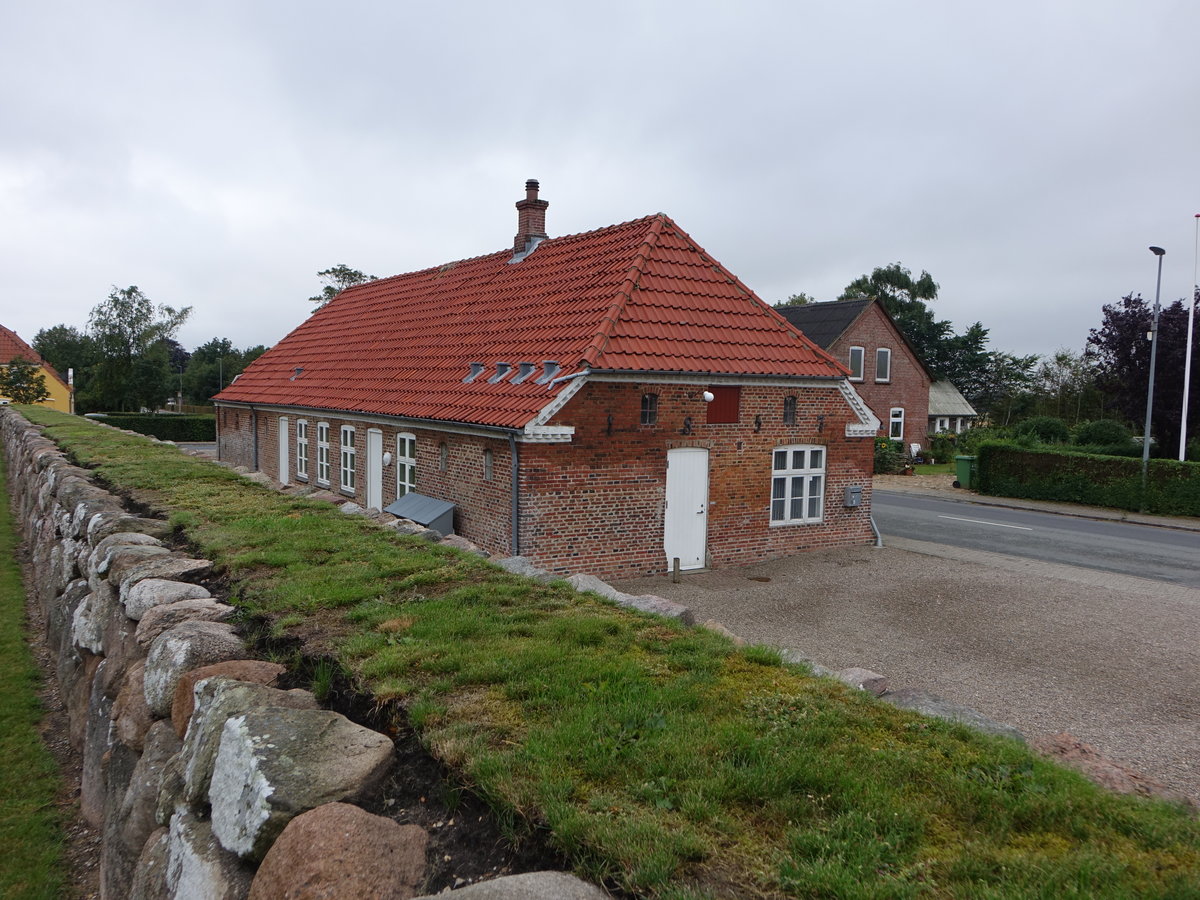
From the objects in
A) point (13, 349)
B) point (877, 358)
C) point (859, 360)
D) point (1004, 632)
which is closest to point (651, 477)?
point (1004, 632)

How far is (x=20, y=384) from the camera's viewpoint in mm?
48719

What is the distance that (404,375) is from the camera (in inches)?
690

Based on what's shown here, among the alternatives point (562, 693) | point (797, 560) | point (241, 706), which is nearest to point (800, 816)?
point (562, 693)

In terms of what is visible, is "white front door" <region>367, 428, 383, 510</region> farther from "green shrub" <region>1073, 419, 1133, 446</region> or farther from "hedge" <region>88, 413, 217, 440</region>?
"hedge" <region>88, 413, 217, 440</region>

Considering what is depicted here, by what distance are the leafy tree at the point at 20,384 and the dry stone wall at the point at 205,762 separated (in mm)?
50693

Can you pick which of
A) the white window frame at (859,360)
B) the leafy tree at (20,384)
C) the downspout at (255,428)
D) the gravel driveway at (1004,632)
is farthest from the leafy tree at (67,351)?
the gravel driveway at (1004,632)

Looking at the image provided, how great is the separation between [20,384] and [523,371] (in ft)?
158

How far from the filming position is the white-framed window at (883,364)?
3775 cm

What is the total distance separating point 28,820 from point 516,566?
4.02 metres

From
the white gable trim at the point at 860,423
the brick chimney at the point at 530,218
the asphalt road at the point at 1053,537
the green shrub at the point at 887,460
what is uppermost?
the brick chimney at the point at 530,218

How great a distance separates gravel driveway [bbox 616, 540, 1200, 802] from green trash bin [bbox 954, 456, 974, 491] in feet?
46.0

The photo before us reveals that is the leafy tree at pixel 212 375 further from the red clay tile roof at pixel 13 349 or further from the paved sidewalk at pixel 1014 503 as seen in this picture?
the paved sidewalk at pixel 1014 503

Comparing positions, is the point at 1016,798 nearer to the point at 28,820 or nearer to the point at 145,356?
the point at 28,820

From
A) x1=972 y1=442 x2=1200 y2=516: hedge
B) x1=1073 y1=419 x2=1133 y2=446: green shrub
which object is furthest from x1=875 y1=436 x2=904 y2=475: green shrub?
x1=1073 y1=419 x2=1133 y2=446: green shrub
